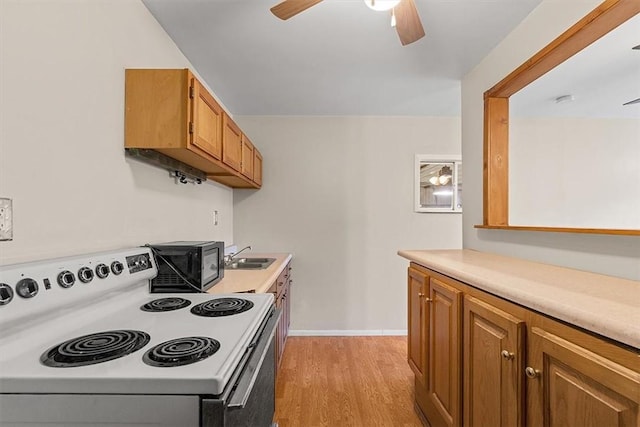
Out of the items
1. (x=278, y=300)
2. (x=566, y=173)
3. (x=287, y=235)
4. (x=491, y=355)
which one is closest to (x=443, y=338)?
(x=491, y=355)

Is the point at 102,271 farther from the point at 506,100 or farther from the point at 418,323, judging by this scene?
the point at 506,100

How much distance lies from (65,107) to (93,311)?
730 millimetres

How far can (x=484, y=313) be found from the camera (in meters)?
1.16

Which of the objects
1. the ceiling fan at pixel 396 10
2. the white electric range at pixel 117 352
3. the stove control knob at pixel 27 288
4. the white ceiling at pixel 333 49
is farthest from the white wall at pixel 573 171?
the stove control knob at pixel 27 288

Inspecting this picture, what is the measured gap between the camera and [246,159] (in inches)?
101

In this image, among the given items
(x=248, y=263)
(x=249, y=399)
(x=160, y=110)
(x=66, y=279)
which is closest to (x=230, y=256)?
(x=248, y=263)

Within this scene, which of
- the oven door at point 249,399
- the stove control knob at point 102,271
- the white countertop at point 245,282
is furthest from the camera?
the white countertop at point 245,282

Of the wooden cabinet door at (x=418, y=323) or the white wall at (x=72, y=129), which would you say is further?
the wooden cabinet door at (x=418, y=323)

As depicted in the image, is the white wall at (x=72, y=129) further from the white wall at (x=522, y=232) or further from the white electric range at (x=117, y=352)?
the white wall at (x=522, y=232)

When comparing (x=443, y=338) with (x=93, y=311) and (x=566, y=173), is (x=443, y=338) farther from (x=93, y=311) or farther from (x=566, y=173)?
(x=566, y=173)

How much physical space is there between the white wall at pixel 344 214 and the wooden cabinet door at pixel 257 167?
0.16 metres

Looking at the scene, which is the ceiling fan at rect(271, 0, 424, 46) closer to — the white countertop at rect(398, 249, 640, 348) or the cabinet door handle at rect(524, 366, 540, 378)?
the white countertop at rect(398, 249, 640, 348)

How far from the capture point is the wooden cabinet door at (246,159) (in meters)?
2.44

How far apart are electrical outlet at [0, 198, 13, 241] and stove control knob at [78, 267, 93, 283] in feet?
0.67
